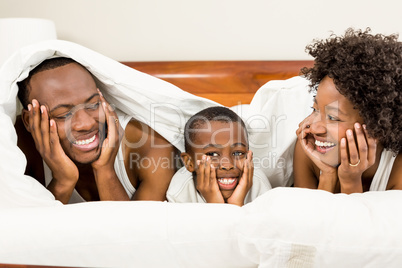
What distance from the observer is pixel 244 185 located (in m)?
1.20

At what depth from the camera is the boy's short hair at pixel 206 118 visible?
4.25 feet

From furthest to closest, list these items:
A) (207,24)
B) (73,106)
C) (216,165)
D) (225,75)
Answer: (207,24) < (225,75) < (216,165) < (73,106)

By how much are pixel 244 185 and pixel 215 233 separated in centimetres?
45

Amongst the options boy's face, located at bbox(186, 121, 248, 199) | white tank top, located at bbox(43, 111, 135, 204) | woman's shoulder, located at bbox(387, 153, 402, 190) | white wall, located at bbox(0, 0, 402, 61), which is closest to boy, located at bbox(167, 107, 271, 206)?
boy's face, located at bbox(186, 121, 248, 199)

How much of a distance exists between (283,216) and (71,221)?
39 centimetres

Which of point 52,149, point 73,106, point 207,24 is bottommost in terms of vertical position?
point 52,149

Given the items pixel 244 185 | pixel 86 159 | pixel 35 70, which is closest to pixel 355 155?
pixel 244 185

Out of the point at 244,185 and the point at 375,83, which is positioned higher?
the point at 375,83

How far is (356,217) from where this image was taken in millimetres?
740

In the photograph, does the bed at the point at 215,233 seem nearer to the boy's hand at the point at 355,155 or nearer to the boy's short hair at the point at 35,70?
the boy's hand at the point at 355,155

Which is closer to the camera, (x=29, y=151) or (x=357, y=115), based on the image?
(x=357, y=115)

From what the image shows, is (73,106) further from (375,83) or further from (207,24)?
(207,24)

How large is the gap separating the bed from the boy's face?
42cm

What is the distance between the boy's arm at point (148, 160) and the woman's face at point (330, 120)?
17.8 inches
